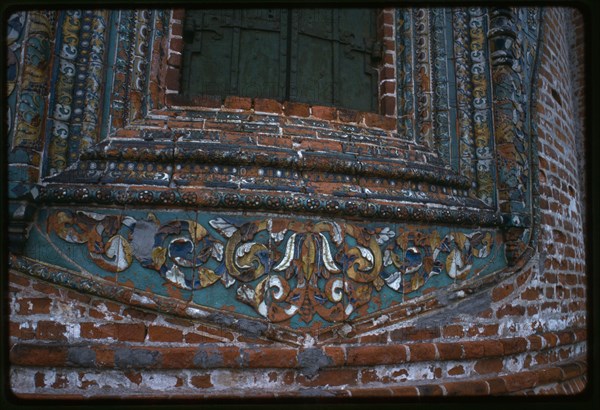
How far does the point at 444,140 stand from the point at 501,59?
73 cm

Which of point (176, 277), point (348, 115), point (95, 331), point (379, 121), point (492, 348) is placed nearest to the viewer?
point (95, 331)

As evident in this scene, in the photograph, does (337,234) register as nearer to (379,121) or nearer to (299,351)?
(299,351)

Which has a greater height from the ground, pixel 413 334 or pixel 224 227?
pixel 224 227

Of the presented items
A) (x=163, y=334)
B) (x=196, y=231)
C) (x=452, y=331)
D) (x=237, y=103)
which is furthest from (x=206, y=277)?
(x=452, y=331)

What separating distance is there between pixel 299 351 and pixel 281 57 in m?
1.95

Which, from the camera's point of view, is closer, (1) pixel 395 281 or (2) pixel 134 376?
(2) pixel 134 376

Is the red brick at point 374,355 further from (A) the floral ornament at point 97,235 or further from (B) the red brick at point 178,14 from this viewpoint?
(B) the red brick at point 178,14

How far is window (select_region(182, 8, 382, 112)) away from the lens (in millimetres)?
3201

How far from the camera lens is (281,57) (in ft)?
10.9

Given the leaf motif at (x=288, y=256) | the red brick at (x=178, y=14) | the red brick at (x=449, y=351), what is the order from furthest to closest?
the red brick at (x=178, y=14) → the red brick at (x=449, y=351) → the leaf motif at (x=288, y=256)

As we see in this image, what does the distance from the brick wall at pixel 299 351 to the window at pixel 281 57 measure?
1.52m

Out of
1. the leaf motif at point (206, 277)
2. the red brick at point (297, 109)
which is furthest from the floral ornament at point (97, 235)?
the red brick at point (297, 109)

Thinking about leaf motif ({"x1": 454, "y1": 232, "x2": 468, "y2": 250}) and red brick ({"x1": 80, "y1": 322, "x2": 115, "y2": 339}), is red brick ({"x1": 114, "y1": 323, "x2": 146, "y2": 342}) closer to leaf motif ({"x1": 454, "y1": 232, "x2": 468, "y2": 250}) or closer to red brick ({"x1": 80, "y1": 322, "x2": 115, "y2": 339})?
red brick ({"x1": 80, "y1": 322, "x2": 115, "y2": 339})

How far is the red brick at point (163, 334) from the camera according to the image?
8.11 feet
